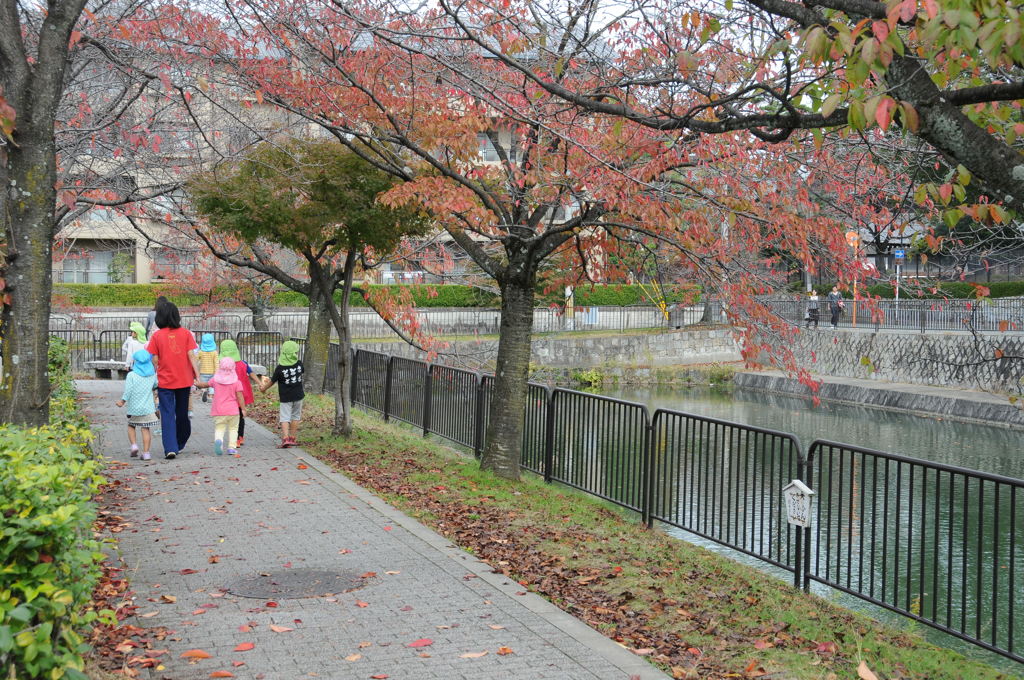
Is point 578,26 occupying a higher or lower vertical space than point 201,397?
higher

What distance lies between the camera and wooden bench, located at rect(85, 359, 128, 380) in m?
24.0

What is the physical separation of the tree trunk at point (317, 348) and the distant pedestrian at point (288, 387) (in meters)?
8.50

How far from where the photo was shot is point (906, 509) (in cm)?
1412

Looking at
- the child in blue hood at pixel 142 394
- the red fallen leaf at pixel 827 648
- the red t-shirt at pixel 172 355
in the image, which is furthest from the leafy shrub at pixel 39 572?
the child in blue hood at pixel 142 394

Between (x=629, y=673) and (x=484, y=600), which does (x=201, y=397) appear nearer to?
(x=484, y=600)

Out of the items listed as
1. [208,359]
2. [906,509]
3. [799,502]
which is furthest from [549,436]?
[906,509]

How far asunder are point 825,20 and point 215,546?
618 cm

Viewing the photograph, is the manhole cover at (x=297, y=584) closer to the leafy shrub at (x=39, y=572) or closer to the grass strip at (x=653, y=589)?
the grass strip at (x=653, y=589)

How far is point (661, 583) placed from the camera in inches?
305

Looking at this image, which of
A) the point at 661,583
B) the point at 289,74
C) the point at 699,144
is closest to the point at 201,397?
the point at 289,74

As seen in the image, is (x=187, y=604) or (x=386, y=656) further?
(x=187, y=604)

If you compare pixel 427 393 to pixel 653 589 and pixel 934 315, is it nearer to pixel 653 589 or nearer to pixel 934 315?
pixel 653 589

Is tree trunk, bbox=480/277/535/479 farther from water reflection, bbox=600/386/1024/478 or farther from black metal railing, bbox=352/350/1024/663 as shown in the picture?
water reflection, bbox=600/386/1024/478

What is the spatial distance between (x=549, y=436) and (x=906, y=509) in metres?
5.69
